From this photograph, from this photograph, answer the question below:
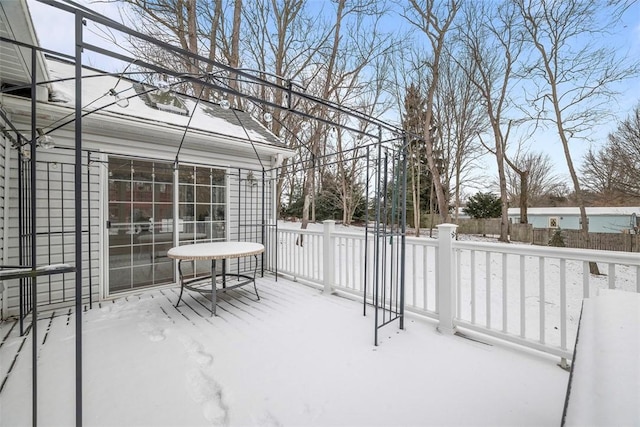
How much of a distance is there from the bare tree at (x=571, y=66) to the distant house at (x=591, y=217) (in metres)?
12.3

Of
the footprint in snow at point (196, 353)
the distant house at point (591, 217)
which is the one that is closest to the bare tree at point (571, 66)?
the footprint in snow at point (196, 353)

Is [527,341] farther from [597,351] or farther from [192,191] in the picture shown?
[192,191]

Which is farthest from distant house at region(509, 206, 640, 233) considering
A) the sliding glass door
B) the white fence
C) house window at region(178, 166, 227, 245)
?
the sliding glass door

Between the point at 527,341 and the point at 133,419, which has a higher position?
the point at 527,341

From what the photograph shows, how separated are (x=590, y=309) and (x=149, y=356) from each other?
286 centimetres

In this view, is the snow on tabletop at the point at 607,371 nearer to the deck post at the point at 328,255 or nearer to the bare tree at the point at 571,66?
the deck post at the point at 328,255

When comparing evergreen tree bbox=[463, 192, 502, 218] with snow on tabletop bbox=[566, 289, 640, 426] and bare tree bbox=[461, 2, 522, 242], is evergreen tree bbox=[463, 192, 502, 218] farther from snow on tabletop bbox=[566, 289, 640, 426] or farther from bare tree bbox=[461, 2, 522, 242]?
snow on tabletop bbox=[566, 289, 640, 426]

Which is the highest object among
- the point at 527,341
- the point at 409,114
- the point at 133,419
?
the point at 409,114

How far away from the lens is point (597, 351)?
2.70 ft

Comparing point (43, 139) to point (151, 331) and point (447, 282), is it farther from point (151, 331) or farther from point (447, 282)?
point (447, 282)

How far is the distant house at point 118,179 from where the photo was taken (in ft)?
9.88

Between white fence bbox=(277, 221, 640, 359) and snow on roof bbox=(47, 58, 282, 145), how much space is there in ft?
6.80

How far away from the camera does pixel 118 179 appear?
3865 millimetres

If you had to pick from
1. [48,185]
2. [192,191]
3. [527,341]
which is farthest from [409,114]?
[48,185]
